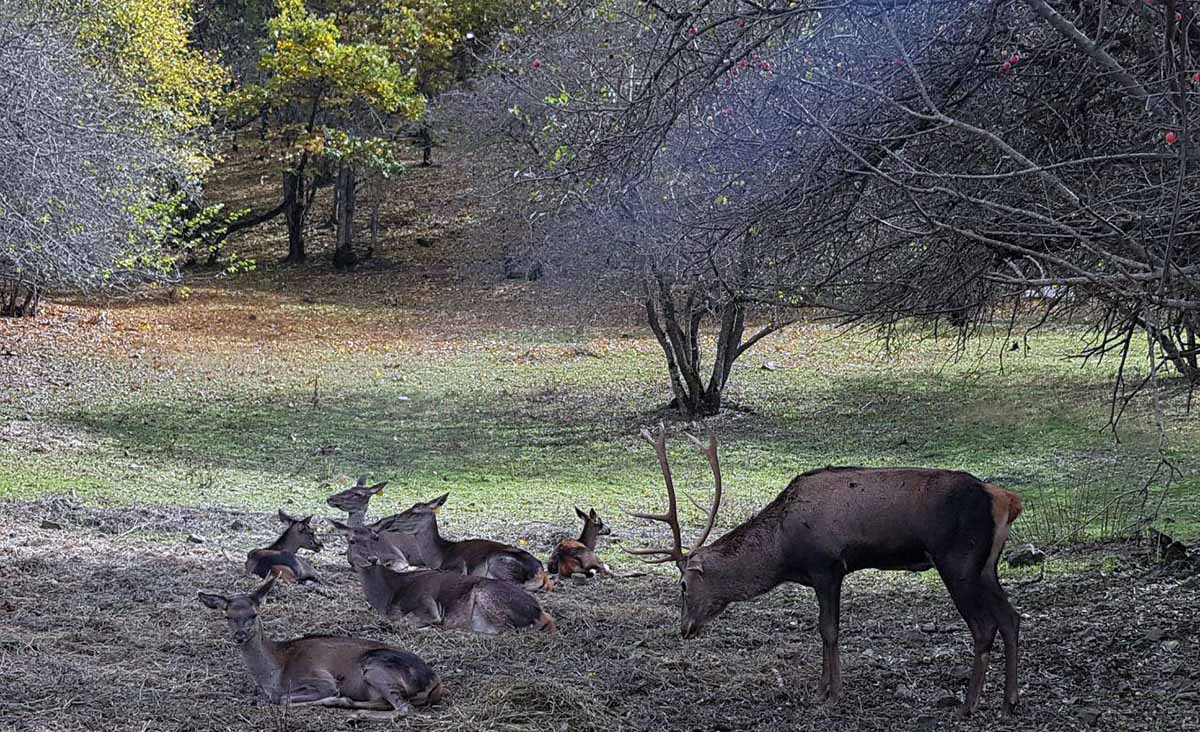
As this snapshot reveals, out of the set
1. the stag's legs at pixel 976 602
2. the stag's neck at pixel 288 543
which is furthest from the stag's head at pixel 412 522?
the stag's legs at pixel 976 602

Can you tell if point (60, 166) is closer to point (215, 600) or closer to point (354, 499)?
point (354, 499)

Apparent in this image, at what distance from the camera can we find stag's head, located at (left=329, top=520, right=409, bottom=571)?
297 inches

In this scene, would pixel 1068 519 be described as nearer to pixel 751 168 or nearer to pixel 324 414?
pixel 751 168

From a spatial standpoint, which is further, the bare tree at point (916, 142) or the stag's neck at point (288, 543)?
the stag's neck at point (288, 543)

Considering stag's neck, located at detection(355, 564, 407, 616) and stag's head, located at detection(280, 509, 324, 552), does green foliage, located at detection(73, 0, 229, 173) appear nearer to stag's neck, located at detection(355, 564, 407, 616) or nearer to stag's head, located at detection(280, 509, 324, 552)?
stag's head, located at detection(280, 509, 324, 552)

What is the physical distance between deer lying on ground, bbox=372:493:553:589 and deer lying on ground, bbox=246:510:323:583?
0.44m

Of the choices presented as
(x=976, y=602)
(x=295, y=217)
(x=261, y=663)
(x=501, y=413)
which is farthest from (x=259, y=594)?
(x=295, y=217)

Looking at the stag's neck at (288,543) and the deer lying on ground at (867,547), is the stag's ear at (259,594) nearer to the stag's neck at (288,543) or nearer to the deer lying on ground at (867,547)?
the deer lying on ground at (867,547)

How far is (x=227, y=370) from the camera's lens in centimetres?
1948

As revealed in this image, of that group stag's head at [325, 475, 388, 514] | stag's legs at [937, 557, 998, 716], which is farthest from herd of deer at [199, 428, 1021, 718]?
stag's head at [325, 475, 388, 514]

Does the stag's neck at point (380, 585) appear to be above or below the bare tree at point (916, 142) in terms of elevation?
below

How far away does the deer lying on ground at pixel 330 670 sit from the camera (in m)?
5.31

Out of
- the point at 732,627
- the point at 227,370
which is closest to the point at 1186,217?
the point at 732,627

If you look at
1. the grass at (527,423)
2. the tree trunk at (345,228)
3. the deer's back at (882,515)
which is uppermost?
the tree trunk at (345,228)
